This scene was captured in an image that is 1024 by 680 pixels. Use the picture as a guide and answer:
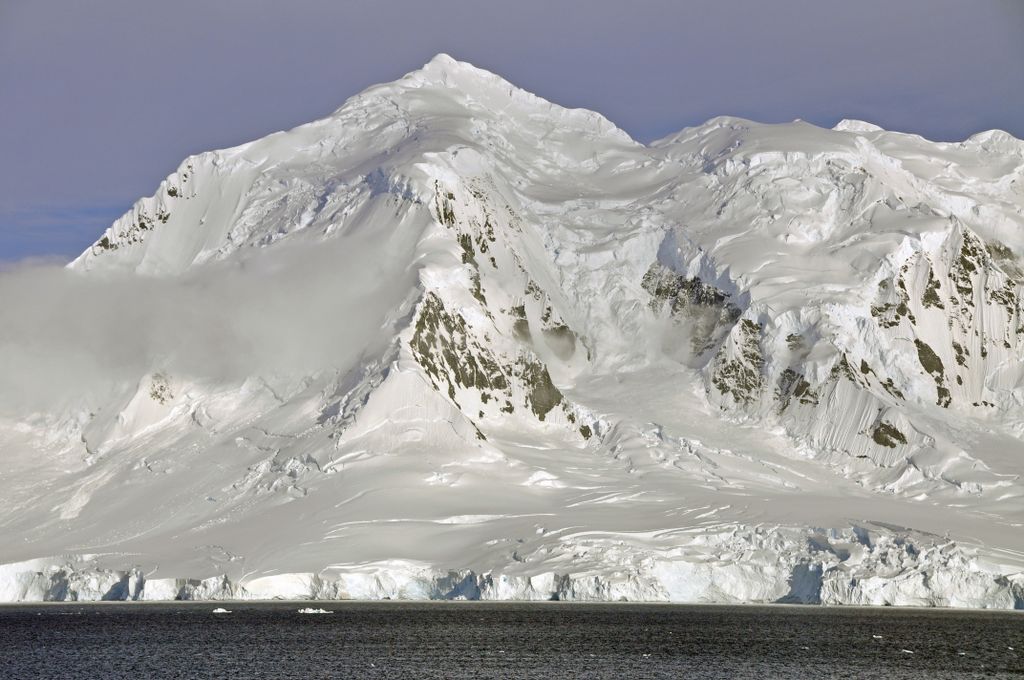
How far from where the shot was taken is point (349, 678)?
101 m

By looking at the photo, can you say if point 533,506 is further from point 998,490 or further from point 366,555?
point 998,490

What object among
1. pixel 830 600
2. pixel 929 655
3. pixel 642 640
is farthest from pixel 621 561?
pixel 929 655

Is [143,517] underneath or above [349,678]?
above

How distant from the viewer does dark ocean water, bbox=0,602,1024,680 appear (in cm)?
10681

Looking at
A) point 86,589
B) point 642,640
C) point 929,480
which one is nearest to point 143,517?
point 86,589

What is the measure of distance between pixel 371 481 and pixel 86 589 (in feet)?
114

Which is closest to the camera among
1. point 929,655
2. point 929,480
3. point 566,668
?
point 566,668

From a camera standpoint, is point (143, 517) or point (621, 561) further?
point (143, 517)

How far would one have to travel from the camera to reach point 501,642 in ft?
404

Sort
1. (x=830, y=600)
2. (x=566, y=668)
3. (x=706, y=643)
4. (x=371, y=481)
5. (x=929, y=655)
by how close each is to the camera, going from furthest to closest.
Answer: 1. (x=371, y=481)
2. (x=830, y=600)
3. (x=706, y=643)
4. (x=929, y=655)
5. (x=566, y=668)

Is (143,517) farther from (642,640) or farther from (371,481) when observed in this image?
(642,640)

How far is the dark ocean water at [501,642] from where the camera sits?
107 metres

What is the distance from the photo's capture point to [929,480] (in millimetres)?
199625

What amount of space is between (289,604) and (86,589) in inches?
862
